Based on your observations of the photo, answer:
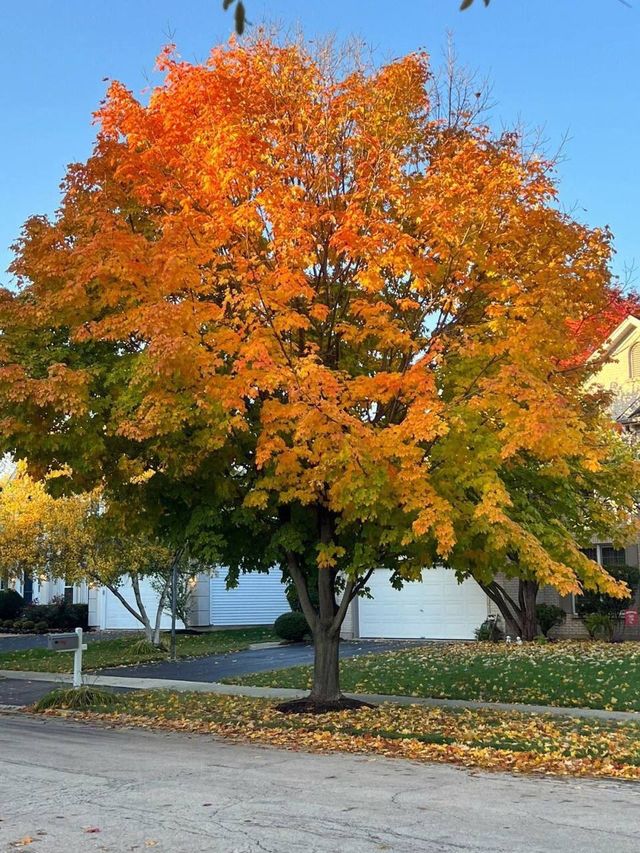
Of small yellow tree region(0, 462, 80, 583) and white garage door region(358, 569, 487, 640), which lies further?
white garage door region(358, 569, 487, 640)

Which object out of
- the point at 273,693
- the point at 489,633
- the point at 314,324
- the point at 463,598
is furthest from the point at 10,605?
the point at 314,324

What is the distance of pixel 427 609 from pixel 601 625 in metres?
5.63

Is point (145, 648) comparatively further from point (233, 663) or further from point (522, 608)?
point (522, 608)

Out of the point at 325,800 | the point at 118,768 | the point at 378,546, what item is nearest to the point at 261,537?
the point at 378,546

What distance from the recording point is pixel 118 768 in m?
9.32

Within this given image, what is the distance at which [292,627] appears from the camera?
2691 centimetres

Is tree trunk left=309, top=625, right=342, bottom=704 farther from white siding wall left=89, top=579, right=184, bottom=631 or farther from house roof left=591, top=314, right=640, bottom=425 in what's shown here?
white siding wall left=89, top=579, right=184, bottom=631

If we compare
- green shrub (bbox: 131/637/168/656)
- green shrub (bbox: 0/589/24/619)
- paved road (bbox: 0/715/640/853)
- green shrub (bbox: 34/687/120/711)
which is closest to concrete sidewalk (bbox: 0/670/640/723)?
green shrub (bbox: 34/687/120/711)

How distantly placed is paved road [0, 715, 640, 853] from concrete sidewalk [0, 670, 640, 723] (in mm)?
4277

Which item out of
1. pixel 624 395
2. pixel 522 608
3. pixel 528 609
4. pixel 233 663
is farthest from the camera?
pixel 624 395

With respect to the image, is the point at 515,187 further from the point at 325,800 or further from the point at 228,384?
the point at 325,800

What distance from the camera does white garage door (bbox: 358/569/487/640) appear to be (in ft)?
87.8

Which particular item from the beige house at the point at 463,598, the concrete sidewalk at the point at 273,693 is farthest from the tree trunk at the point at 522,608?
the concrete sidewalk at the point at 273,693

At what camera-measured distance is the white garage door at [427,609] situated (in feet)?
87.8
